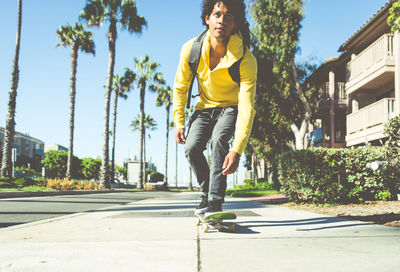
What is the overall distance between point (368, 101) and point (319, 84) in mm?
2872

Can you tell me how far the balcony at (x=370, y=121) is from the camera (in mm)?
13422

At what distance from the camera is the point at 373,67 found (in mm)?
14586

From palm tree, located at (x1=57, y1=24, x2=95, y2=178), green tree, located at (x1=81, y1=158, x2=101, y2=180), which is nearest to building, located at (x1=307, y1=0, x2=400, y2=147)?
palm tree, located at (x1=57, y1=24, x2=95, y2=178)

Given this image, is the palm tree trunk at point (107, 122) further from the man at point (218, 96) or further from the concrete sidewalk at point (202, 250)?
the concrete sidewalk at point (202, 250)

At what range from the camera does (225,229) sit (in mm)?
2717

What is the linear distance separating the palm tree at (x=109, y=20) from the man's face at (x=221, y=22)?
20579 mm

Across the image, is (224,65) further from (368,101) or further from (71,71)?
(71,71)

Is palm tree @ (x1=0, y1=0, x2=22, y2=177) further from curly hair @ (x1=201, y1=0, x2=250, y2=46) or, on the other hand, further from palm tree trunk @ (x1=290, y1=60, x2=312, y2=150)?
curly hair @ (x1=201, y1=0, x2=250, y2=46)

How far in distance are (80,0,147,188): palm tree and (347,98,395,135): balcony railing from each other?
15.5m

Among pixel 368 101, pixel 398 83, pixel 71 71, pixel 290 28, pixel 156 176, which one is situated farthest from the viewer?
pixel 156 176

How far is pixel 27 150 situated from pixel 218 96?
80047 mm

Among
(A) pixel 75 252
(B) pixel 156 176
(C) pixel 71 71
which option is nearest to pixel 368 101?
(A) pixel 75 252

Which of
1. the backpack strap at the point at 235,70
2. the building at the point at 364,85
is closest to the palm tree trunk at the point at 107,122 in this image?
the building at the point at 364,85

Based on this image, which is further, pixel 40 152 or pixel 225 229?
pixel 40 152
